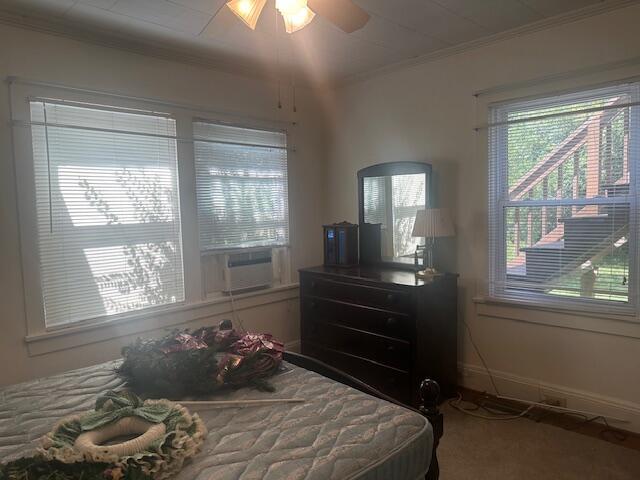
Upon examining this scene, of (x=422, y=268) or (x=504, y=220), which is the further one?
(x=422, y=268)

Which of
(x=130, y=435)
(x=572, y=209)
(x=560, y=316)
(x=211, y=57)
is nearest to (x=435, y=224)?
(x=572, y=209)

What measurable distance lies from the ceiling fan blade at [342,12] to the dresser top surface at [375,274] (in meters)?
1.63

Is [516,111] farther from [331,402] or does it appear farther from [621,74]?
[331,402]

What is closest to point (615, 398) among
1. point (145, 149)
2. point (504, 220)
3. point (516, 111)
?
point (504, 220)

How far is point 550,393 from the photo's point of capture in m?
2.91

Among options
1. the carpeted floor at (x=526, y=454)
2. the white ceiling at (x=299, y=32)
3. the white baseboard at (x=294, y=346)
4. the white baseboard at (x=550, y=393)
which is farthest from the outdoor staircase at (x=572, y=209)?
the white baseboard at (x=294, y=346)

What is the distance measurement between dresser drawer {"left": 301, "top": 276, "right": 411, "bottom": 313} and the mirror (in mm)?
475

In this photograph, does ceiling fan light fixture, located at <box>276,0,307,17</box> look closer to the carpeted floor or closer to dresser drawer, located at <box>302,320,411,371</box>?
dresser drawer, located at <box>302,320,411,371</box>

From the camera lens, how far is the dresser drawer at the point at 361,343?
2969mm

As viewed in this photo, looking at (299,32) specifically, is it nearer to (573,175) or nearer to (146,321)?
(573,175)

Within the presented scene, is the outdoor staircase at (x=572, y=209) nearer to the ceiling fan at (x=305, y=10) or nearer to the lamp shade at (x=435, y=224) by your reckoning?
the lamp shade at (x=435, y=224)

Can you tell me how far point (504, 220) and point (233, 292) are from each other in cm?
207

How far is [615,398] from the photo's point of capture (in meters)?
2.68

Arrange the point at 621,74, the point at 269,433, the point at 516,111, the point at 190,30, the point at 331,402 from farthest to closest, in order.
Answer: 1. the point at 516,111
2. the point at 190,30
3. the point at 621,74
4. the point at 331,402
5. the point at 269,433
